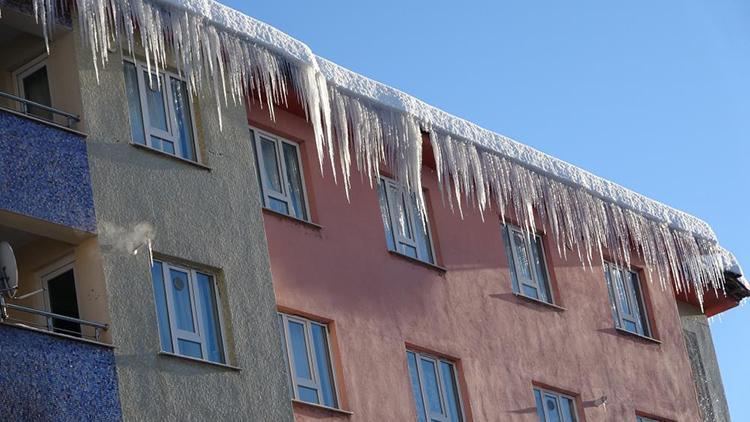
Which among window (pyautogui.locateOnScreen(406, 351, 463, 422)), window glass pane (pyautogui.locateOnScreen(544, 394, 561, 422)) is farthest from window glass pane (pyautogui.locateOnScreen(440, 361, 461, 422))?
window glass pane (pyautogui.locateOnScreen(544, 394, 561, 422))

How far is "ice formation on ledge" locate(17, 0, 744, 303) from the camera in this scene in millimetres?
19953

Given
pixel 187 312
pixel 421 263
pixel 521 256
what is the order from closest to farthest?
pixel 187 312, pixel 421 263, pixel 521 256

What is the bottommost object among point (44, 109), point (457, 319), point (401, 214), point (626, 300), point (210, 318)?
point (210, 318)

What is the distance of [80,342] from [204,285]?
2.42 meters

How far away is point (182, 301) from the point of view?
1902 cm

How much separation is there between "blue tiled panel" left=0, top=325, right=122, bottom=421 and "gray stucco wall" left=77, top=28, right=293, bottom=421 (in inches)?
9.7

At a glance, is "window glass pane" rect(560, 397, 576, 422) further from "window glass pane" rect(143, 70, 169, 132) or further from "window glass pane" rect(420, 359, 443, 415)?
"window glass pane" rect(143, 70, 169, 132)

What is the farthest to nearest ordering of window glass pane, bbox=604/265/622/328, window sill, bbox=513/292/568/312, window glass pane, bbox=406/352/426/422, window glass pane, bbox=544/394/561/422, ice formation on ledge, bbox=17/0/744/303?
window glass pane, bbox=604/265/622/328 → window sill, bbox=513/292/568/312 → window glass pane, bbox=544/394/561/422 → window glass pane, bbox=406/352/426/422 → ice formation on ledge, bbox=17/0/744/303

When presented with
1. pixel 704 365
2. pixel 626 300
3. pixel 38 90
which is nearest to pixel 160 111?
pixel 38 90

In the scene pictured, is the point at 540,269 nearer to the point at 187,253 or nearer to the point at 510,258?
the point at 510,258

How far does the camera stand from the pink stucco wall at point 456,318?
21.0 m

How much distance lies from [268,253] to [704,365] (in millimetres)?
10979

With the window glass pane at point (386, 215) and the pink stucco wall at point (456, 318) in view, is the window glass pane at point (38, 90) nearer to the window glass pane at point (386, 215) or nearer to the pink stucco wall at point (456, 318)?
the pink stucco wall at point (456, 318)

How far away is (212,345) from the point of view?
19.1 meters
